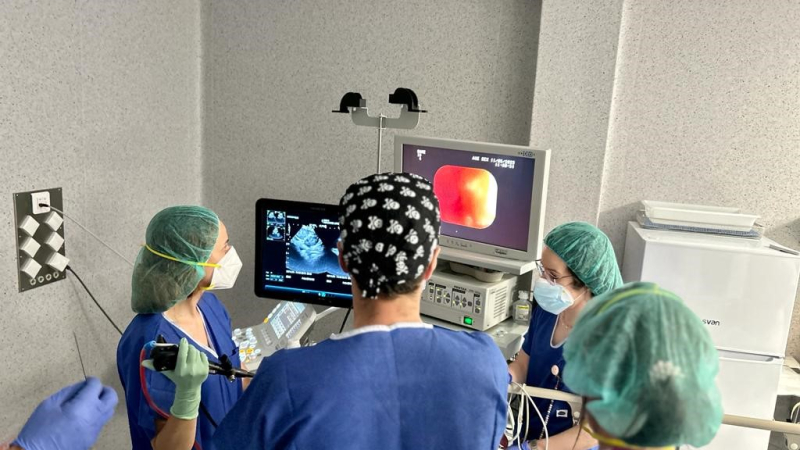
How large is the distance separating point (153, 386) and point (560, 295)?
1.18 metres

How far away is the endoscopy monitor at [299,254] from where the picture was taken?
2.13 meters

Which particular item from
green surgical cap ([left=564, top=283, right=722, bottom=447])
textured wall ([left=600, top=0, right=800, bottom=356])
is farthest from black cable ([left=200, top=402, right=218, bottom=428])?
textured wall ([left=600, top=0, right=800, bottom=356])

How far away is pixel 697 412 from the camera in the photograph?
0.74 m

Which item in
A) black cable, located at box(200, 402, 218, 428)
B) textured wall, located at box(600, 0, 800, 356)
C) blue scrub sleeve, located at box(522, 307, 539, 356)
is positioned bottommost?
black cable, located at box(200, 402, 218, 428)

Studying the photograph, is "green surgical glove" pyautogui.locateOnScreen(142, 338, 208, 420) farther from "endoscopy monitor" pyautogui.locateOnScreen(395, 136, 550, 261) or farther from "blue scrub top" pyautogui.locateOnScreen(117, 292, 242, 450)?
"endoscopy monitor" pyautogui.locateOnScreen(395, 136, 550, 261)

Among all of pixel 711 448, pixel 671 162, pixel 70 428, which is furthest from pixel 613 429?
pixel 671 162

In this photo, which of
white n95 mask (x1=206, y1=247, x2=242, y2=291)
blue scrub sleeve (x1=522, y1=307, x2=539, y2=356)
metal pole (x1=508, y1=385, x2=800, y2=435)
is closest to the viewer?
metal pole (x1=508, y1=385, x2=800, y2=435)

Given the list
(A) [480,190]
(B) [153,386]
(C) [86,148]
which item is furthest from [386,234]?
(C) [86,148]

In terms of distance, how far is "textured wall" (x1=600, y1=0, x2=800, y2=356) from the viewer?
2289 millimetres

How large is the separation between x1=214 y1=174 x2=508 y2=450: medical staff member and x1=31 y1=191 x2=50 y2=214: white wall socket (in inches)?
56.3

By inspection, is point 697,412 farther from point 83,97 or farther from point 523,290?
point 83,97

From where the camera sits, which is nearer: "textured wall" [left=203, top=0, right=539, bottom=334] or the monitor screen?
the monitor screen

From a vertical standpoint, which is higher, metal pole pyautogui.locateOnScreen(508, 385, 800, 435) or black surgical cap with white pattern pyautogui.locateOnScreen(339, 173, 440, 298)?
black surgical cap with white pattern pyautogui.locateOnScreen(339, 173, 440, 298)

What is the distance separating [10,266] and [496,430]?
175cm
